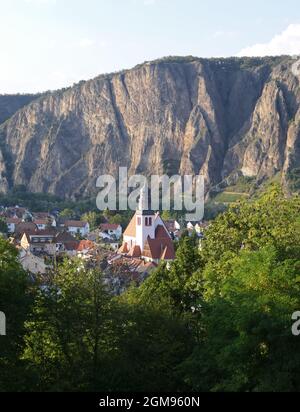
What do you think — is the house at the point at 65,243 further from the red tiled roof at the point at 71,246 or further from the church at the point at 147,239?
the church at the point at 147,239

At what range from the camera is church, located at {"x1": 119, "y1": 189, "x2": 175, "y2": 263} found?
6825 centimetres

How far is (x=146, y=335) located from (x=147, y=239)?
5041 centimetres

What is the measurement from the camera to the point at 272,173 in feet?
631

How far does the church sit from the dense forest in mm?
44441

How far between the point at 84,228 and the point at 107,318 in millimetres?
92228

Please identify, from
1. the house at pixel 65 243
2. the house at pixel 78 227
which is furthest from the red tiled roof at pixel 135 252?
the house at pixel 78 227

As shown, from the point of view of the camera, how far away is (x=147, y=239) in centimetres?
7075

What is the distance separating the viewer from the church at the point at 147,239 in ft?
224

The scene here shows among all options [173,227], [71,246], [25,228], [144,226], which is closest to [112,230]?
[173,227]

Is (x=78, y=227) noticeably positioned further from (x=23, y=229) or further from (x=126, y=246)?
(x=126, y=246)

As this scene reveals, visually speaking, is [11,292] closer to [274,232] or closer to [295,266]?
[295,266]

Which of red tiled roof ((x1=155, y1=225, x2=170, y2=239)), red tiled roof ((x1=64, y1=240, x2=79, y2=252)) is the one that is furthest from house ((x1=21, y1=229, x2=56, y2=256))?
red tiled roof ((x1=155, y1=225, x2=170, y2=239))

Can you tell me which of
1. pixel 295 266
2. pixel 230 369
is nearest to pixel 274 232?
pixel 295 266

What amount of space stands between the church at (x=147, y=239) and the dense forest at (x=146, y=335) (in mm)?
44441
